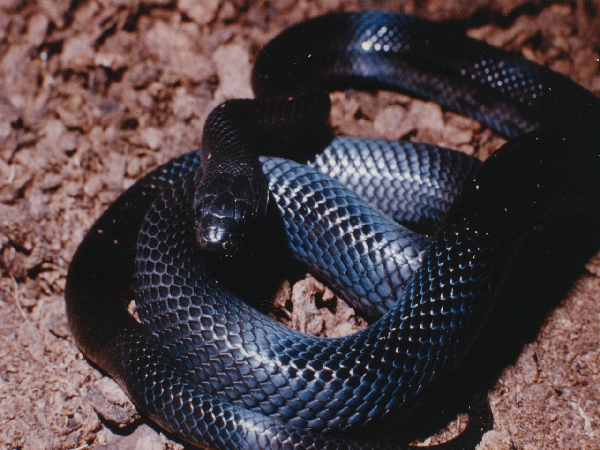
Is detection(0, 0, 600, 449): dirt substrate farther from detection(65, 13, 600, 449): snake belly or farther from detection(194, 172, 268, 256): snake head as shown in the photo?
detection(194, 172, 268, 256): snake head

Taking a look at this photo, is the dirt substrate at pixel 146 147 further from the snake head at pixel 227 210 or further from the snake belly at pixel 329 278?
the snake head at pixel 227 210

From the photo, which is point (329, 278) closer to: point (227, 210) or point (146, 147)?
point (227, 210)

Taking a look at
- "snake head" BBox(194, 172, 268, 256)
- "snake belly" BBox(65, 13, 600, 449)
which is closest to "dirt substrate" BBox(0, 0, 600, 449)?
"snake belly" BBox(65, 13, 600, 449)

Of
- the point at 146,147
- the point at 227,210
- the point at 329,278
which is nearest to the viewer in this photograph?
the point at 227,210

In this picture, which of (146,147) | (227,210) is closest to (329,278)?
(227,210)

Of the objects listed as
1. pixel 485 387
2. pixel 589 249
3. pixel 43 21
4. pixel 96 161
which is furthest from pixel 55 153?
pixel 589 249

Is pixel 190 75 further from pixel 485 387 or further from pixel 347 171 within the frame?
pixel 485 387
